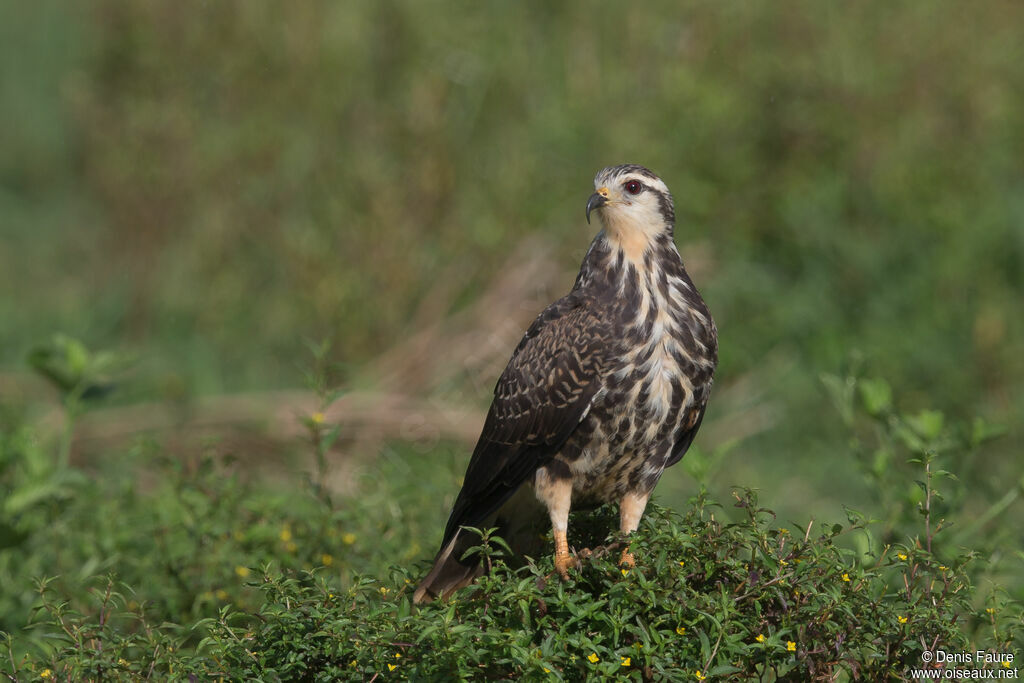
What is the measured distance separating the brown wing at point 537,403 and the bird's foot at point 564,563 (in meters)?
0.41

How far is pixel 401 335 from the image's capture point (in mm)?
8352

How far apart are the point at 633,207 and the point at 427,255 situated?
418cm

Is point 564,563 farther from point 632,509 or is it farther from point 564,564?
point 632,509

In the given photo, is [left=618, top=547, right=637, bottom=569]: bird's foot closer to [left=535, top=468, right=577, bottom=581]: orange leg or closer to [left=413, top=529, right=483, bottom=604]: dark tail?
[left=535, top=468, right=577, bottom=581]: orange leg

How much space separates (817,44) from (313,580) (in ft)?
21.5

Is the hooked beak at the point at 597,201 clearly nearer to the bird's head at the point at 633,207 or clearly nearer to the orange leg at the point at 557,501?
the bird's head at the point at 633,207

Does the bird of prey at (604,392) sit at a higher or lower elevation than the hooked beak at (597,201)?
lower

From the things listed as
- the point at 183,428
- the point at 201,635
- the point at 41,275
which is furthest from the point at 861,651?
the point at 41,275

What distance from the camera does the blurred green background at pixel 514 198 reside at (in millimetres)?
7816

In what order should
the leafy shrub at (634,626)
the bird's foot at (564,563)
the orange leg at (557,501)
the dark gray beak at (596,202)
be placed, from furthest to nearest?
the dark gray beak at (596,202) < the orange leg at (557,501) < the bird's foot at (564,563) < the leafy shrub at (634,626)

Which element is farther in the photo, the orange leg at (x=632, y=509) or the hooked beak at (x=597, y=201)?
the hooked beak at (x=597, y=201)

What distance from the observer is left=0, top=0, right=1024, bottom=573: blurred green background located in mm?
7816

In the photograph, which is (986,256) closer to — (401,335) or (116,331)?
(401,335)

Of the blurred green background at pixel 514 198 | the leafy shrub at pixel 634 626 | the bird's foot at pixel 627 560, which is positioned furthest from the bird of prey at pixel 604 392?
the blurred green background at pixel 514 198
